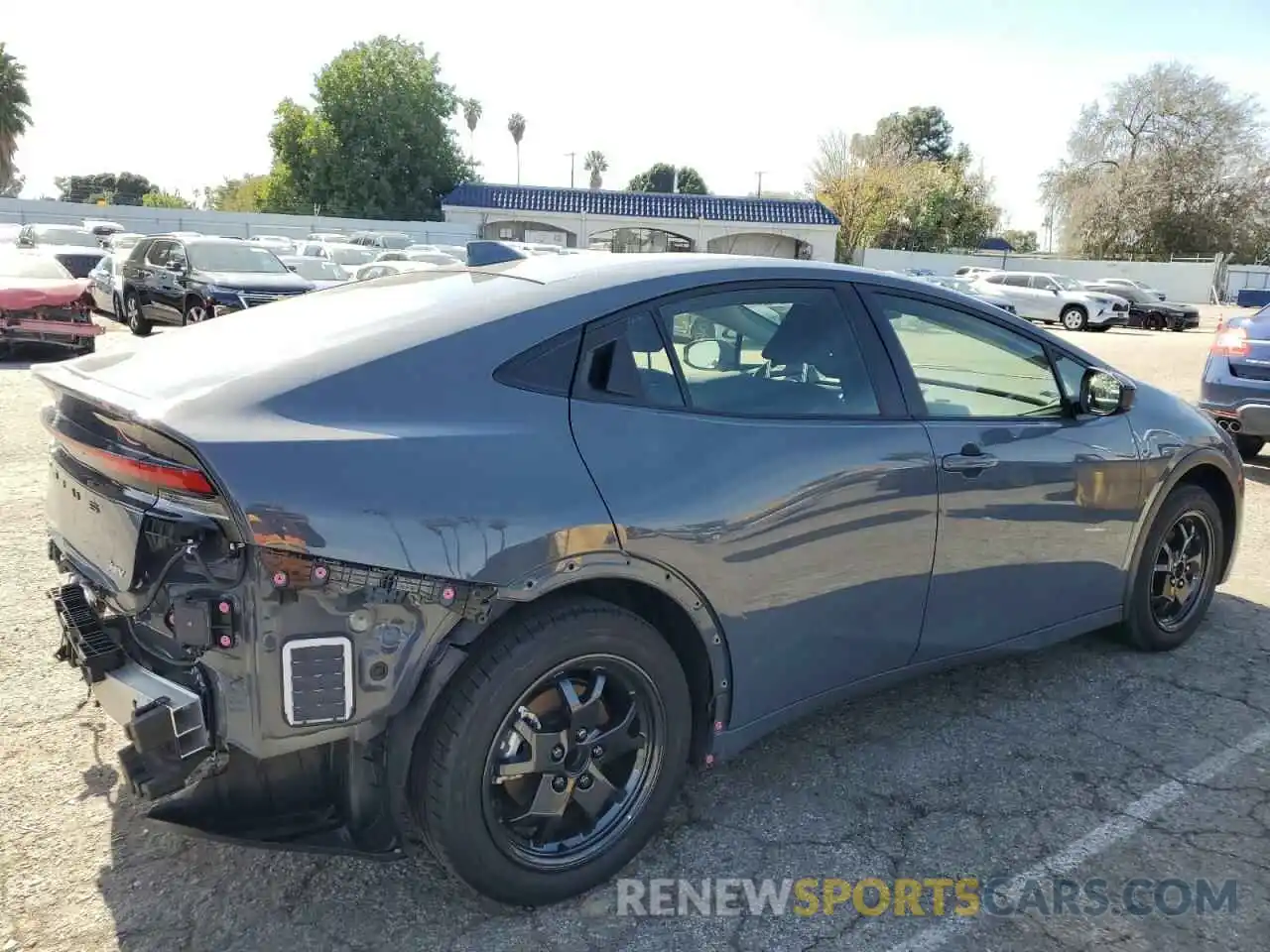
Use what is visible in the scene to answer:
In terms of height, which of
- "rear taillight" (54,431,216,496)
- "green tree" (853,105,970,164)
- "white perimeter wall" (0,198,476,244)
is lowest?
"rear taillight" (54,431,216,496)

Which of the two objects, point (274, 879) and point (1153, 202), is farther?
point (1153, 202)

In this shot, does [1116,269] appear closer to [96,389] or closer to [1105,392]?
[1105,392]

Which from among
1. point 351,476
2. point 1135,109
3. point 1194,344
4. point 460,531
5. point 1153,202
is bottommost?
point 1194,344

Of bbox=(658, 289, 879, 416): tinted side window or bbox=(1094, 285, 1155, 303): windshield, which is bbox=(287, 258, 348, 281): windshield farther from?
bbox=(1094, 285, 1155, 303): windshield

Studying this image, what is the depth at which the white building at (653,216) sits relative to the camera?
1732 inches

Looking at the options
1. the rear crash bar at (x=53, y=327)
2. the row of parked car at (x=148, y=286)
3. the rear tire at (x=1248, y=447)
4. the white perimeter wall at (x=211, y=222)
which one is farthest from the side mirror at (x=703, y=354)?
the white perimeter wall at (x=211, y=222)

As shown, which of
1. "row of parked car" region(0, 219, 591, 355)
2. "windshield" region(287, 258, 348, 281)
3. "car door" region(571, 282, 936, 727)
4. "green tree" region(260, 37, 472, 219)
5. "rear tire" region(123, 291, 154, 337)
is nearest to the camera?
"car door" region(571, 282, 936, 727)

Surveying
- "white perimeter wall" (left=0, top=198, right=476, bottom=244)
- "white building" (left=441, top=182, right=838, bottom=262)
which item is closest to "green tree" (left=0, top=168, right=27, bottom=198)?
"white perimeter wall" (left=0, top=198, right=476, bottom=244)

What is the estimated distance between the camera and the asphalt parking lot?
7.99 feet

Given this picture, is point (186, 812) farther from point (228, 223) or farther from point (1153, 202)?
point (1153, 202)

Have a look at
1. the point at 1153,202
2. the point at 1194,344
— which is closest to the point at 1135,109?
the point at 1153,202

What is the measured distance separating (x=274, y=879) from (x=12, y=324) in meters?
12.5

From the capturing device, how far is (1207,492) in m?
4.29

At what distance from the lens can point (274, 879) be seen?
2.60 m
